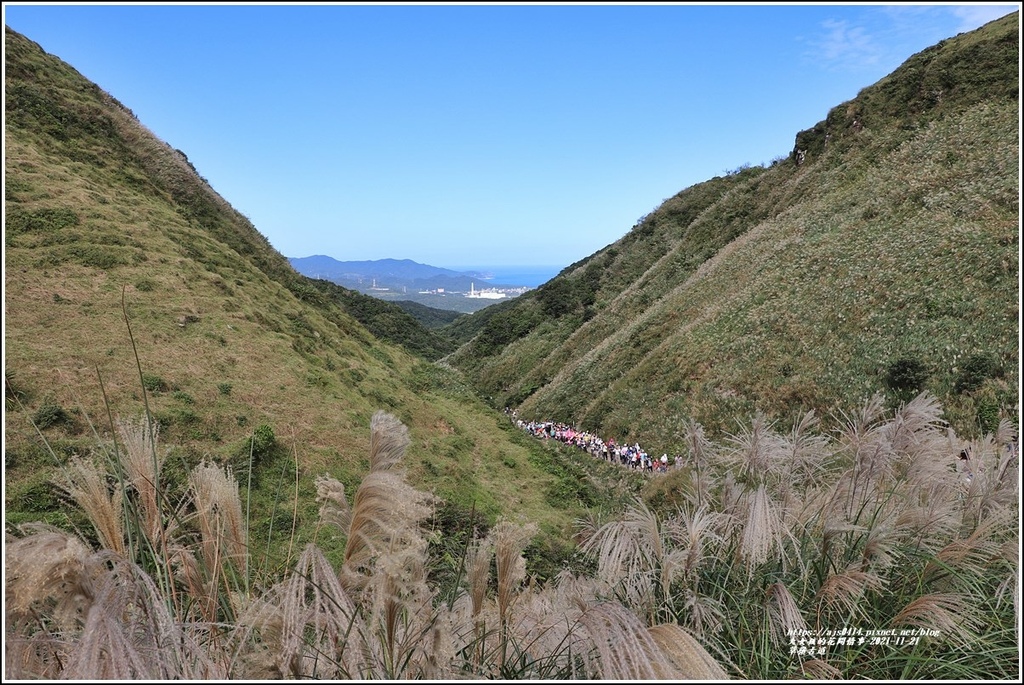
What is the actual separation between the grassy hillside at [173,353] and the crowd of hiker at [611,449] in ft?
12.8

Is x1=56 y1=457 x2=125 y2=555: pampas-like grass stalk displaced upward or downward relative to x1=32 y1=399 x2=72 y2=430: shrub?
upward

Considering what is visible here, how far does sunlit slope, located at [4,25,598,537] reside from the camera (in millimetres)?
10203

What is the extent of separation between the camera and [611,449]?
74.0 ft

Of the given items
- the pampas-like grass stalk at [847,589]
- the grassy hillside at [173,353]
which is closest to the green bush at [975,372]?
the grassy hillside at [173,353]

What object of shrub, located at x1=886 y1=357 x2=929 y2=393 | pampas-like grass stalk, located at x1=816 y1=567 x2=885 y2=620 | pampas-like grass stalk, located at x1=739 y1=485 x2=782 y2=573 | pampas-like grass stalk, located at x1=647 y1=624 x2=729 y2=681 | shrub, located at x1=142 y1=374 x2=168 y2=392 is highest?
pampas-like grass stalk, located at x1=739 y1=485 x2=782 y2=573

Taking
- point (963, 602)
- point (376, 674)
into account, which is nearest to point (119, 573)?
point (376, 674)

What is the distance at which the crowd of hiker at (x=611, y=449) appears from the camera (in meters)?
20.2

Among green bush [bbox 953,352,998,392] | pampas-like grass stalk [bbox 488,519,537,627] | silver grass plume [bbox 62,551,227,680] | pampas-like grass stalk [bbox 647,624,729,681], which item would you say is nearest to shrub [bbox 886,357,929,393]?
green bush [bbox 953,352,998,392]

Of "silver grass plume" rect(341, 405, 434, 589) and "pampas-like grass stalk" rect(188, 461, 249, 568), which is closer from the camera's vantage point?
"silver grass plume" rect(341, 405, 434, 589)

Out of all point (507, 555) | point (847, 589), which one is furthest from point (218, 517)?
point (847, 589)

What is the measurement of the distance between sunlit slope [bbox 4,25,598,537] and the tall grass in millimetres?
4627

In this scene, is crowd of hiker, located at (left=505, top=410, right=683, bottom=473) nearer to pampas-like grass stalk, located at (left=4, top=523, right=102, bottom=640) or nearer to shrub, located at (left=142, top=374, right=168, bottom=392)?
shrub, located at (left=142, top=374, right=168, bottom=392)

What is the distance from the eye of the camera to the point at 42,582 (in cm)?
177

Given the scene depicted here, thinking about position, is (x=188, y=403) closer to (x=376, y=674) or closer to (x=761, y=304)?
(x=376, y=674)
